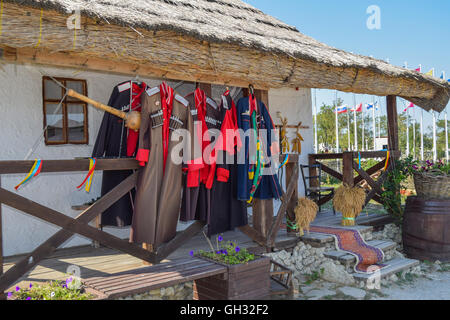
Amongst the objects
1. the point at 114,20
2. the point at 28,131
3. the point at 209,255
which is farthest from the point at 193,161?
the point at 28,131

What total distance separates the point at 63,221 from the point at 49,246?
209 millimetres

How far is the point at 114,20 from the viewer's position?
3.08 metres

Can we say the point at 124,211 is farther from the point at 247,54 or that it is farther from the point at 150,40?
the point at 247,54

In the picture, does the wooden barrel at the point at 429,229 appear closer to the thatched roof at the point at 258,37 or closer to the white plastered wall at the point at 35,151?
the thatched roof at the point at 258,37

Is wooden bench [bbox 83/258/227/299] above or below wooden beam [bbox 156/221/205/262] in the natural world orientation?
below

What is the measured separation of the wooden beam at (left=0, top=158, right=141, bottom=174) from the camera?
2.88 metres

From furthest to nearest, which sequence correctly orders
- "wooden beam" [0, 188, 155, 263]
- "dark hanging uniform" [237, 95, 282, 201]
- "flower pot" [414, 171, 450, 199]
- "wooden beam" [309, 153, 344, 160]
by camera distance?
"wooden beam" [309, 153, 344, 160]
"flower pot" [414, 171, 450, 199]
"dark hanging uniform" [237, 95, 282, 201]
"wooden beam" [0, 188, 155, 263]

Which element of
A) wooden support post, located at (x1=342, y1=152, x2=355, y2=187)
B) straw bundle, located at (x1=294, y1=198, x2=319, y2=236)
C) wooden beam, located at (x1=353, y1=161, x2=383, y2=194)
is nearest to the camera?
straw bundle, located at (x1=294, y1=198, x2=319, y2=236)

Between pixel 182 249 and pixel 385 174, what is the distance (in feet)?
12.1

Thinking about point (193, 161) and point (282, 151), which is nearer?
point (193, 161)

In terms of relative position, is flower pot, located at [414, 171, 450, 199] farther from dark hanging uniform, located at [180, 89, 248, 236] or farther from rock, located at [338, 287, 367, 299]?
dark hanging uniform, located at [180, 89, 248, 236]

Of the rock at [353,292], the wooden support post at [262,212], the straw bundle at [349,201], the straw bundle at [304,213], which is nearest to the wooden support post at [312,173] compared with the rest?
the straw bundle at [349,201]

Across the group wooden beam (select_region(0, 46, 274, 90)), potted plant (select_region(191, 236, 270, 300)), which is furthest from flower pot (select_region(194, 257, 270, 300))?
wooden beam (select_region(0, 46, 274, 90))

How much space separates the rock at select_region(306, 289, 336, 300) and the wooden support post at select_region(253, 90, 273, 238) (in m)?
0.78
